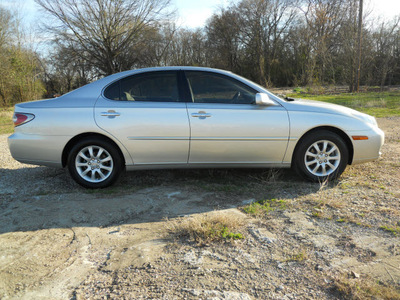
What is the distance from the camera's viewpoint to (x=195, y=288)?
7.79 ft

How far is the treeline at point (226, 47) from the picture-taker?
67.3ft

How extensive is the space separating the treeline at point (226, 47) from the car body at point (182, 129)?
1587 cm

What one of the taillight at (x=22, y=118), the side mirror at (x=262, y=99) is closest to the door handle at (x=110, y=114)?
the taillight at (x=22, y=118)

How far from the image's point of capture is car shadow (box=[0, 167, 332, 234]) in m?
3.66

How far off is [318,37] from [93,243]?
20953 mm

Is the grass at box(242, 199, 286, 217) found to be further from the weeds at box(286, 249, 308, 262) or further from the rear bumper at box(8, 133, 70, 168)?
the rear bumper at box(8, 133, 70, 168)

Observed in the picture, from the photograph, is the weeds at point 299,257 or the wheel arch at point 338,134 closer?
the weeds at point 299,257

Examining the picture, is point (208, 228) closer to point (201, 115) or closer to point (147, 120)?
point (201, 115)

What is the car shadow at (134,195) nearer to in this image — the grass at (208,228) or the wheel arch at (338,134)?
the grass at (208,228)

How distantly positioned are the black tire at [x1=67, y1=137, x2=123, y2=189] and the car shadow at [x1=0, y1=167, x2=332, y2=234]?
0.15 m

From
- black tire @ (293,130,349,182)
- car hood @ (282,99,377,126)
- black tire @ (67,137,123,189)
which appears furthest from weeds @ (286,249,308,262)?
black tire @ (67,137,123,189)

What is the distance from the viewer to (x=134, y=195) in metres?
4.34

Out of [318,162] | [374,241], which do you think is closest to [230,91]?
[318,162]

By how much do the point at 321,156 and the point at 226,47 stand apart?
3150 centimetres
